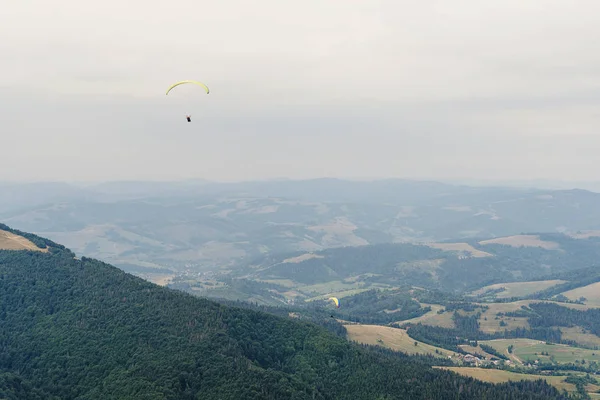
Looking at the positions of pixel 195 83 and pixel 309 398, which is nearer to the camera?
pixel 195 83

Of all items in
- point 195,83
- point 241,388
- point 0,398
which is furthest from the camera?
point 241,388

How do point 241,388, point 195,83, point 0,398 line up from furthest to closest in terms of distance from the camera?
point 241,388, point 0,398, point 195,83

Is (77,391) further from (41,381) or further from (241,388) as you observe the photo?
(241,388)

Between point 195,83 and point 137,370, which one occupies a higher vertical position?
point 195,83

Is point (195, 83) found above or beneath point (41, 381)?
above

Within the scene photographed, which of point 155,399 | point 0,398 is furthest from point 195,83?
point 0,398

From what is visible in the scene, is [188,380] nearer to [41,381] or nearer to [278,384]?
[278,384]

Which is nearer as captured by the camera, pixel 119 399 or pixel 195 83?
pixel 195 83

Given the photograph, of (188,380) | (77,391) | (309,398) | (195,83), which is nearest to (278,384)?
(309,398)

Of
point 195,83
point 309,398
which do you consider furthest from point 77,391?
point 195,83
